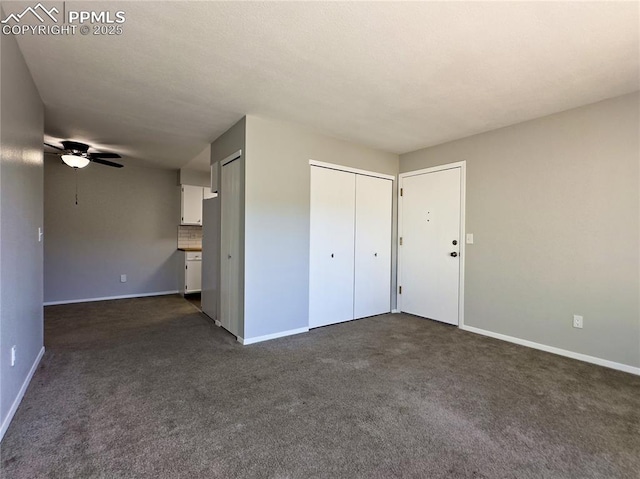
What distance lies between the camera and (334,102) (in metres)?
2.85

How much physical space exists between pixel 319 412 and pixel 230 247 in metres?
2.14

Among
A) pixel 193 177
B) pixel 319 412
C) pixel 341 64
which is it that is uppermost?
pixel 341 64

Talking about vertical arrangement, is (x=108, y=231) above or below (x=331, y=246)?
above

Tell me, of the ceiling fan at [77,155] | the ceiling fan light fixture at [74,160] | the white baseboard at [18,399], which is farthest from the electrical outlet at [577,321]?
the ceiling fan light fixture at [74,160]

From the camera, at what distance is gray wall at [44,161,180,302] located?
4.99 metres

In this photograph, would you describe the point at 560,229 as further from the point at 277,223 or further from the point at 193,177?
the point at 193,177

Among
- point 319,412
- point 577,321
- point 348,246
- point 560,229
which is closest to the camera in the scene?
point 319,412

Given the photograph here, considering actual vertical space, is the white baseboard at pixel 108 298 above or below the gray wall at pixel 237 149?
below

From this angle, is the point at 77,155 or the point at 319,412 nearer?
the point at 319,412

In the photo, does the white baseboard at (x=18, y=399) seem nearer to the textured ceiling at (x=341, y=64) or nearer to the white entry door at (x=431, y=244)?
the textured ceiling at (x=341, y=64)

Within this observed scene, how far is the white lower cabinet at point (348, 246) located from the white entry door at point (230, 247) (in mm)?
877

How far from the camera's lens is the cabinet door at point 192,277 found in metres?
5.68

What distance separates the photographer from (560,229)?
2.99 m

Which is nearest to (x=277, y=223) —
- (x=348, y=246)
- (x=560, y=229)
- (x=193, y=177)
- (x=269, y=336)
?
(x=348, y=246)
